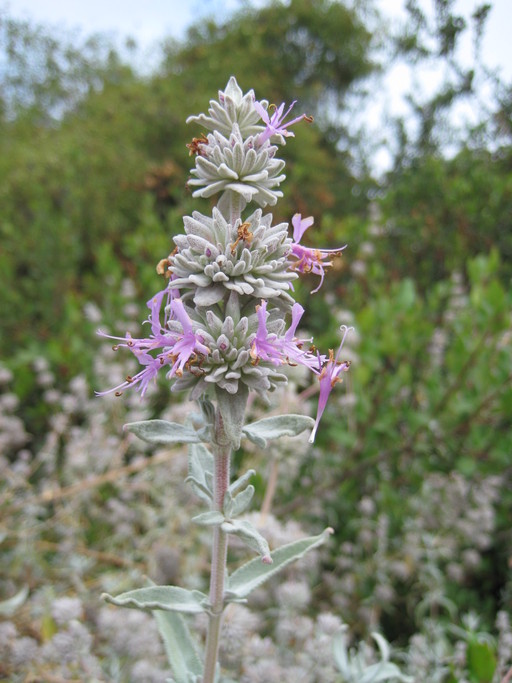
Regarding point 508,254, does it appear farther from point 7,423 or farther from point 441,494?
point 7,423

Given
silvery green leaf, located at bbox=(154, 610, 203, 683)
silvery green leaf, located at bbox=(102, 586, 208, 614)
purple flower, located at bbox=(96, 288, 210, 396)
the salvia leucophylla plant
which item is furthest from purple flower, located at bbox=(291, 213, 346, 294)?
silvery green leaf, located at bbox=(154, 610, 203, 683)

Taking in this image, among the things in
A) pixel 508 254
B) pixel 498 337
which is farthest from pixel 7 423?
pixel 508 254

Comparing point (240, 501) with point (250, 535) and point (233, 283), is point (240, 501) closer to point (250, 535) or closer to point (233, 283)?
point (250, 535)

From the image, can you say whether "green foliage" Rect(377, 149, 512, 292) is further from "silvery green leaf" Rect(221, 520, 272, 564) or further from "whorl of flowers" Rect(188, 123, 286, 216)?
"silvery green leaf" Rect(221, 520, 272, 564)

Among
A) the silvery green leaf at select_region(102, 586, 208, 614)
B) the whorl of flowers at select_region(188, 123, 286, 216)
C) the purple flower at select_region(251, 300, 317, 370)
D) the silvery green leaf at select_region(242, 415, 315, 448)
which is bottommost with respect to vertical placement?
the silvery green leaf at select_region(102, 586, 208, 614)

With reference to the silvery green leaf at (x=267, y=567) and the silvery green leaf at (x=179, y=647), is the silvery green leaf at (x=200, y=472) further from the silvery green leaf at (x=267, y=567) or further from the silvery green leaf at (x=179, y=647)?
the silvery green leaf at (x=179, y=647)

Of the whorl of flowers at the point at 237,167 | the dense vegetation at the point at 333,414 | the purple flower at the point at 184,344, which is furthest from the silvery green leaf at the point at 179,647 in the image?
the whorl of flowers at the point at 237,167

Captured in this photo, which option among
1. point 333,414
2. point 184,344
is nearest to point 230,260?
point 184,344
